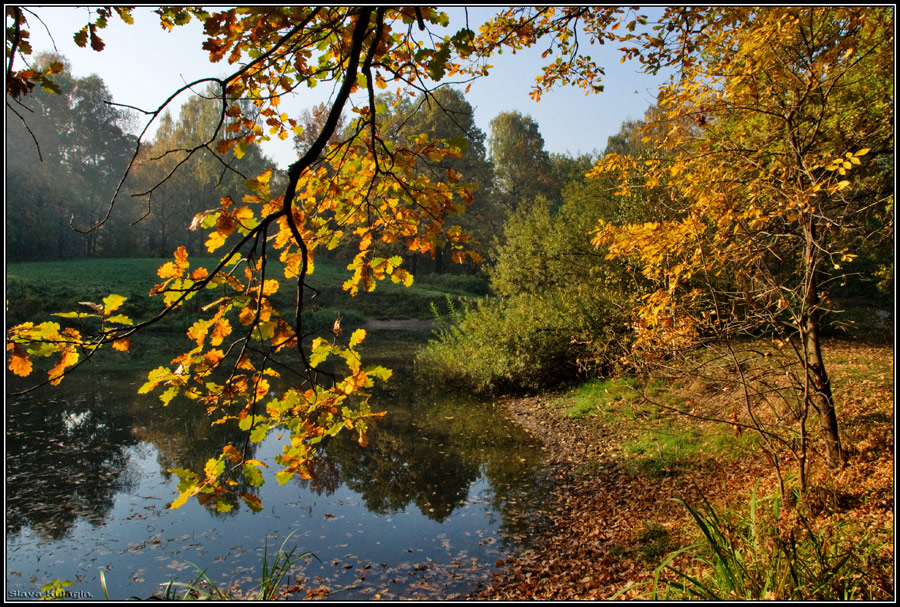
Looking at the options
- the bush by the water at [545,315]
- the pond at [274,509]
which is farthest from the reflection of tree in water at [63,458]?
Answer: the bush by the water at [545,315]

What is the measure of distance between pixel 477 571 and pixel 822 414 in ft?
10.6

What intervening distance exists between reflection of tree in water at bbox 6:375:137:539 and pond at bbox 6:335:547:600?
0.08 ft

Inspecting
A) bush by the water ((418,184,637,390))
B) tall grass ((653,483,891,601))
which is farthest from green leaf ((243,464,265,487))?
bush by the water ((418,184,637,390))

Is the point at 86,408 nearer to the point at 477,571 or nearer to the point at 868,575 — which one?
the point at 477,571

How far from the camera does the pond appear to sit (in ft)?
14.6

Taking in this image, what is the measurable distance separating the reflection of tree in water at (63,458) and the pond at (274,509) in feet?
0.08

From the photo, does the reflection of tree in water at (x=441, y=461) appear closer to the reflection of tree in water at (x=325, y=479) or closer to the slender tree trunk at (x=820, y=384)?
the reflection of tree in water at (x=325, y=479)

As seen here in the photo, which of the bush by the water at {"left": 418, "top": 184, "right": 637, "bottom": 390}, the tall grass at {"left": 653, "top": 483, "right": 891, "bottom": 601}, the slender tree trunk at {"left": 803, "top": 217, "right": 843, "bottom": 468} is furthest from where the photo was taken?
the bush by the water at {"left": 418, "top": 184, "right": 637, "bottom": 390}

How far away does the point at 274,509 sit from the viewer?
5777 mm

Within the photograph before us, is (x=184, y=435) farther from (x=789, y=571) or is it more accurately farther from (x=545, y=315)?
(x=789, y=571)

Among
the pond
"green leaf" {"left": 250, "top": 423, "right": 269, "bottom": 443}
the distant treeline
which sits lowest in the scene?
the pond

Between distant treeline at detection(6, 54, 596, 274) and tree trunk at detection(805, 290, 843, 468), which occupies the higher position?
distant treeline at detection(6, 54, 596, 274)

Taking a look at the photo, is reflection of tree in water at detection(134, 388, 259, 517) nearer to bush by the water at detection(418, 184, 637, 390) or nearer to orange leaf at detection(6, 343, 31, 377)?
orange leaf at detection(6, 343, 31, 377)

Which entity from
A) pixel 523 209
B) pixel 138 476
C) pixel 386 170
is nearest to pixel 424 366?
pixel 523 209
